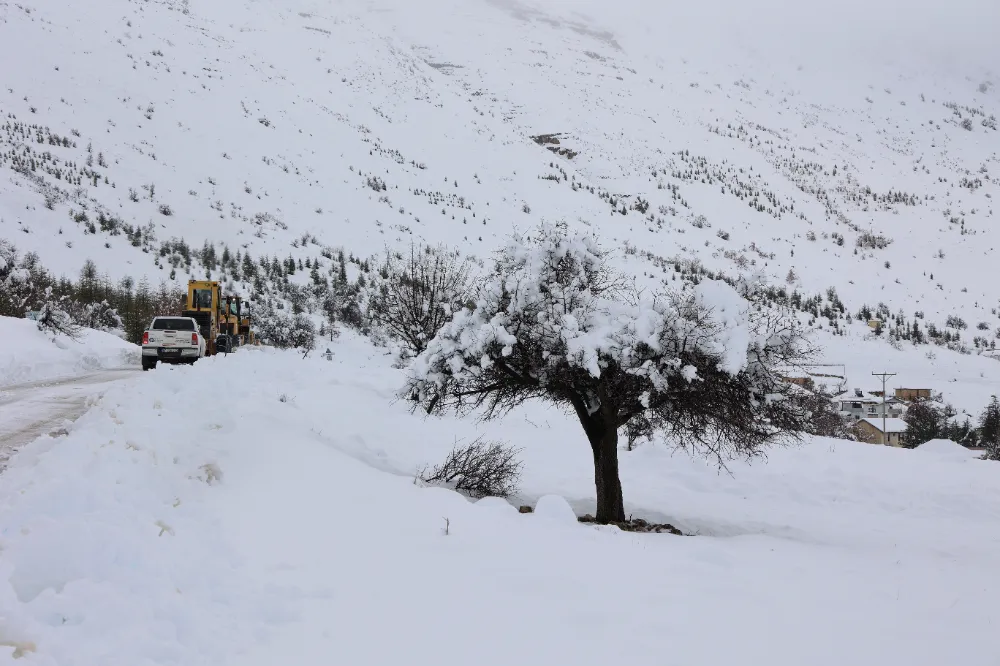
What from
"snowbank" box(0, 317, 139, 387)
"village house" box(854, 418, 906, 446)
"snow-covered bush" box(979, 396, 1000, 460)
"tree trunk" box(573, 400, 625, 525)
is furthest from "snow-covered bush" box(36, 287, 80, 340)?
"village house" box(854, 418, 906, 446)

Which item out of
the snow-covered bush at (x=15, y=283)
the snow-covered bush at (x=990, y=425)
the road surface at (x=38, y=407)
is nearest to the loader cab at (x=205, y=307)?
the road surface at (x=38, y=407)

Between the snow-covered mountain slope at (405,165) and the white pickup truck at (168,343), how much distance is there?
566 inches

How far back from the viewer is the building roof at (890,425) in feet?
193

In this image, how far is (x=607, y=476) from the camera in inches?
400

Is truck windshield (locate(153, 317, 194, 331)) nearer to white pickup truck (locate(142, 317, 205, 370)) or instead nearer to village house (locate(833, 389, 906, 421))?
white pickup truck (locate(142, 317, 205, 370))

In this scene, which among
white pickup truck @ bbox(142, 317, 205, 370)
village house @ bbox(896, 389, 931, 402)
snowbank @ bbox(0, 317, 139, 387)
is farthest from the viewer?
village house @ bbox(896, 389, 931, 402)

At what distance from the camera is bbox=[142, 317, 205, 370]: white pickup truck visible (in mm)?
18984

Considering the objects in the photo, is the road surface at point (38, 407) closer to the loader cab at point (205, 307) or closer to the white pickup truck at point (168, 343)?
the white pickup truck at point (168, 343)

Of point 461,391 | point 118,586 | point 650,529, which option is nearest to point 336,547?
point 118,586

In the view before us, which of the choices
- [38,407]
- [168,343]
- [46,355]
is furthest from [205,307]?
[38,407]

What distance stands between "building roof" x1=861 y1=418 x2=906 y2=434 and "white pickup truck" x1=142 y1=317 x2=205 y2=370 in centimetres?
6346

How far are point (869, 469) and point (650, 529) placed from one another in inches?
364

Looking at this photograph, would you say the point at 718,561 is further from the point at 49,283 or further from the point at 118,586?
the point at 49,283

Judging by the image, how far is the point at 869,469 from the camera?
15.1 metres
